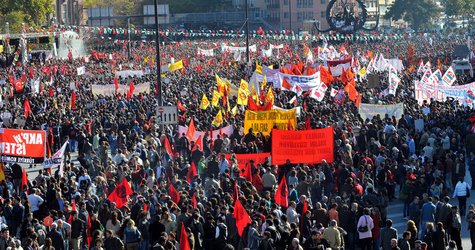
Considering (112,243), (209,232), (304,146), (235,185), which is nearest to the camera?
(112,243)

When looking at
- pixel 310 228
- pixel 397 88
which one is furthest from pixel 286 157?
pixel 397 88

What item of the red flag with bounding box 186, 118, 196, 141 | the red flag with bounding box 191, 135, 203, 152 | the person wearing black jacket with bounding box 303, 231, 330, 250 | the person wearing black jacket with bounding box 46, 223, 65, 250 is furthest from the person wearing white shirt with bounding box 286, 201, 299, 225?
the red flag with bounding box 186, 118, 196, 141

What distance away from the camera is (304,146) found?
24250mm

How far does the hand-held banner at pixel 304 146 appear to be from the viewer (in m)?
24.1

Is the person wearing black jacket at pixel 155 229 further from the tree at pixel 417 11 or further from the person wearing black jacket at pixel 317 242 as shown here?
the tree at pixel 417 11

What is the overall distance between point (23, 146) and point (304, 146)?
5.56m

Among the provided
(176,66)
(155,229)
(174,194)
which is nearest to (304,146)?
(174,194)

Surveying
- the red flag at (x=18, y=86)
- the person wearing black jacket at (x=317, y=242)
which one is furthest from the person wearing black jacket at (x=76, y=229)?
the red flag at (x=18, y=86)

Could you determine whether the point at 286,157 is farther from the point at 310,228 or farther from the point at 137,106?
the point at 137,106

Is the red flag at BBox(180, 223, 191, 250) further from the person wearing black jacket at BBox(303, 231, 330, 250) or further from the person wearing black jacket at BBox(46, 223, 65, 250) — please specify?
the person wearing black jacket at BBox(46, 223, 65, 250)

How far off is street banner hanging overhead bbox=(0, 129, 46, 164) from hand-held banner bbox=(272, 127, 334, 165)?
4660mm

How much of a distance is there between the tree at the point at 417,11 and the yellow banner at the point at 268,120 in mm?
100234

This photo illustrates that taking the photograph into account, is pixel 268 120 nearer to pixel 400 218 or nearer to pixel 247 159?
pixel 247 159

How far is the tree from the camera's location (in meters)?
127
